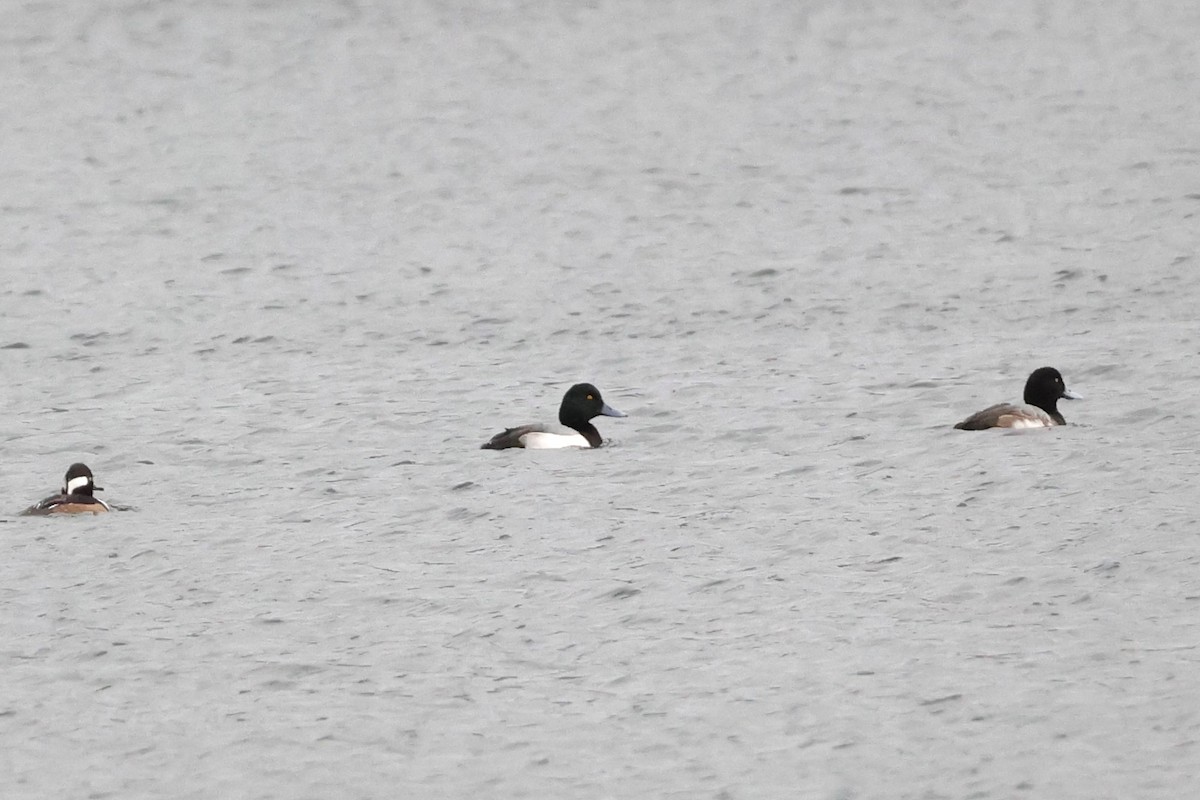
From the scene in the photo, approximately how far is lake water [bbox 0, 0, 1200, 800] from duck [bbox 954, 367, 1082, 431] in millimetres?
148

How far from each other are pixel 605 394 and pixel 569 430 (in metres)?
2.00

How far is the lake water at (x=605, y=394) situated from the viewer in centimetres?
1070

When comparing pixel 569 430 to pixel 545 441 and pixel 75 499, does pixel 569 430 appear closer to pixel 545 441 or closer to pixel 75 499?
pixel 545 441

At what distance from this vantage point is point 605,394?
20.2 m

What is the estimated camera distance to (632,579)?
13.4 meters

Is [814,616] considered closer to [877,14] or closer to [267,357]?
[267,357]

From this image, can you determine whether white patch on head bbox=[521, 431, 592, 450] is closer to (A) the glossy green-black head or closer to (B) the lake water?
(B) the lake water

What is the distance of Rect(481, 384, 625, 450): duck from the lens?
17.9 m

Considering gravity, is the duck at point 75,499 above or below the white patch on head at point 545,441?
above

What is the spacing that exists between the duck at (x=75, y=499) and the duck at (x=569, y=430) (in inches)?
143

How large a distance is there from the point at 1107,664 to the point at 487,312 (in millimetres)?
14394

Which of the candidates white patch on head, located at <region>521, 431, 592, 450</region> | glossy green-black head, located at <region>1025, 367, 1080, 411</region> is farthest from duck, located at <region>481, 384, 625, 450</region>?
glossy green-black head, located at <region>1025, 367, 1080, 411</region>

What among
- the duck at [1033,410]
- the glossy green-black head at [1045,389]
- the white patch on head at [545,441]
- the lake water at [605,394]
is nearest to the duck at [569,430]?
the white patch on head at [545,441]

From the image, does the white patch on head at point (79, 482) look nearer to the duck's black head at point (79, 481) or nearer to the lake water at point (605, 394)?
the duck's black head at point (79, 481)
